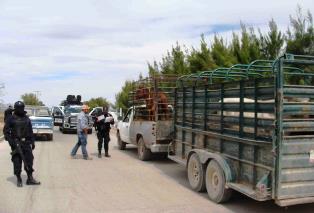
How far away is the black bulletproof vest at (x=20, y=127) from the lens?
381 inches

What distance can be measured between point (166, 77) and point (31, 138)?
18.9 feet

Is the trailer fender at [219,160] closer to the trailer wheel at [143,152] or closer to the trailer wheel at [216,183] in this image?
the trailer wheel at [216,183]

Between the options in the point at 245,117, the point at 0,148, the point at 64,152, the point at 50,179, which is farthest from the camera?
the point at 0,148

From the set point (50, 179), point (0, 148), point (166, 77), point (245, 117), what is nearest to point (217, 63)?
point (166, 77)

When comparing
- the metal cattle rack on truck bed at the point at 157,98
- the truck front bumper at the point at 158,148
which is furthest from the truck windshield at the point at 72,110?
the truck front bumper at the point at 158,148

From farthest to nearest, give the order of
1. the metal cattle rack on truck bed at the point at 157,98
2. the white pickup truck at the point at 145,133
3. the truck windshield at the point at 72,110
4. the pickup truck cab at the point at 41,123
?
the truck windshield at the point at 72,110
the pickup truck cab at the point at 41,123
the metal cattle rack on truck bed at the point at 157,98
the white pickup truck at the point at 145,133

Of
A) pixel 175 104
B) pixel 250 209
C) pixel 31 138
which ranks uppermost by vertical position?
pixel 175 104

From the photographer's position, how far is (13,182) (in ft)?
33.5

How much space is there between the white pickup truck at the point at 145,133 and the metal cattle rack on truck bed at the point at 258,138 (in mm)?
3575

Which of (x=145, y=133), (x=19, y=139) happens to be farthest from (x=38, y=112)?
(x=19, y=139)

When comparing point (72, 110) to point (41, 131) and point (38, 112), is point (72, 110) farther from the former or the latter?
point (41, 131)

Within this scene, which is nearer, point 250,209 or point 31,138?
point 250,209

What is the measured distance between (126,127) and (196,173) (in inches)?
290

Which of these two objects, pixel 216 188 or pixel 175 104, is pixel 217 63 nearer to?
pixel 175 104
